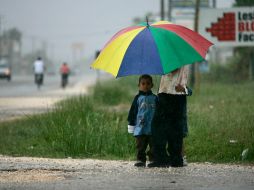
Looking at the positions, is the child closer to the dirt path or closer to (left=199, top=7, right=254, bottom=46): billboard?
the dirt path

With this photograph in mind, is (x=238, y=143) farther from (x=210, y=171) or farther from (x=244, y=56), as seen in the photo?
(x=244, y=56)

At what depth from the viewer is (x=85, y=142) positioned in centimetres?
1245

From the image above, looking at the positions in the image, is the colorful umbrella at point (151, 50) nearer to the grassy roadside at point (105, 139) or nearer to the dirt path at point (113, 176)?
the dirt path at point (113, 176)

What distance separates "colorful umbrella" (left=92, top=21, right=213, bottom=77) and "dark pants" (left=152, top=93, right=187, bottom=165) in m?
0.80

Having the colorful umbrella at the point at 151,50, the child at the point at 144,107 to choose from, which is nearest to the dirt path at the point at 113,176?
the child at the point at 144,107

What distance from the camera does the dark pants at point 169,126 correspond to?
9930 mm

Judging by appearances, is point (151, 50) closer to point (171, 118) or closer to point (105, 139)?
point (171, 118)

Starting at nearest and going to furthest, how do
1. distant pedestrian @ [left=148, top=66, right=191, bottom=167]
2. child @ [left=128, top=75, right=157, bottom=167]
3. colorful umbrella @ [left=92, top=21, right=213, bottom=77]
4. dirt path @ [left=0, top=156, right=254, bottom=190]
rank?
1. dirt path @ [left=0, top=156, right=254, bottom=190]
2. colorful umbrella @ [left=92, top=21, right=213, bottom=77]
3. distant pedestrian @ [left=148, top=66, right=191, bottom=167]
4. child @ [left=128, top=75, right=157, bottom=167]

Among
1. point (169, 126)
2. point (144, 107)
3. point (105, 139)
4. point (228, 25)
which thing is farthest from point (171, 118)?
point (228, 25)

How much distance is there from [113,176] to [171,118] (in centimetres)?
129

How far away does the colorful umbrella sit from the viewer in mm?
9203

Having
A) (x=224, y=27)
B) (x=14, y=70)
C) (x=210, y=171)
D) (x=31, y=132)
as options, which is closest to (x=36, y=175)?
(x=210, y=171)

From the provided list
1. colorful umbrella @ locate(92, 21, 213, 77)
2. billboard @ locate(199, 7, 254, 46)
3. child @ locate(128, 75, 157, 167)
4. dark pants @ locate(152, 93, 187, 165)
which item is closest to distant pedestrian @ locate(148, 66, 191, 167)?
dark pants @ locate(152, 93, 187, 165)

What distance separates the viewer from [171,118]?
32.7 feet
